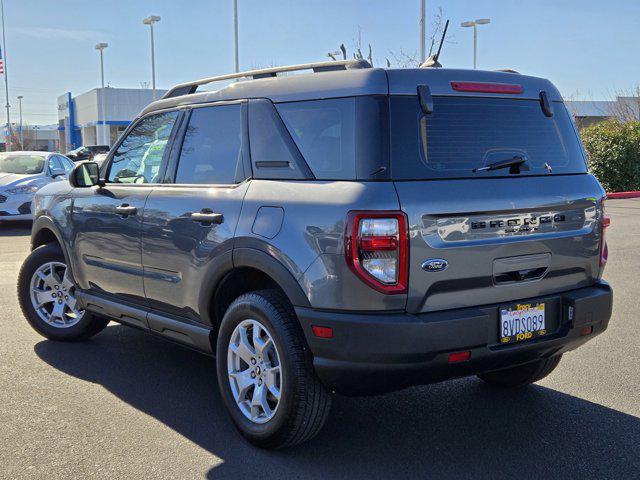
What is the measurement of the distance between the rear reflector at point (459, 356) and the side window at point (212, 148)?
1.57 meters

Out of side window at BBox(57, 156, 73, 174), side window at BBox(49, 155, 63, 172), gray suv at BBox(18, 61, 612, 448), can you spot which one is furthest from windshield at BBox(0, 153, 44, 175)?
gray suv at BBox(18, 61, 612, 448)

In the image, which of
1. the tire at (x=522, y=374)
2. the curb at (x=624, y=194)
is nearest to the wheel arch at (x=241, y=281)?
the tire at (x=522, y=374)

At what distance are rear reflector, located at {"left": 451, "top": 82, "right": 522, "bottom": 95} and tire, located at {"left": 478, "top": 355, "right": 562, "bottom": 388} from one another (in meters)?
1.66

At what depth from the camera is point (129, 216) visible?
195 inches

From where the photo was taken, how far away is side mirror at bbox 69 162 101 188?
545 cm

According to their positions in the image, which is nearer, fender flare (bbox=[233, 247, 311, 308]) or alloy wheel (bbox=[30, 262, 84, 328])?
fender flare (bbox=[233, 247, 311, 308])

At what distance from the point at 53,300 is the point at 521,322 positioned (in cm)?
403

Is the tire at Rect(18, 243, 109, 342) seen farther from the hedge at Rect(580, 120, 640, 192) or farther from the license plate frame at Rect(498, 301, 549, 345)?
the hedge at Rect(580, 120, 640, 192)

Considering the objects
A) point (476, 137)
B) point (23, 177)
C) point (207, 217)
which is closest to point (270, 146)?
point (207, 217)

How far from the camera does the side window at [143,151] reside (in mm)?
4980

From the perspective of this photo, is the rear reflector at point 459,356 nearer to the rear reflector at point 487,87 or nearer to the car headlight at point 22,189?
the rear reflector at point 487,87

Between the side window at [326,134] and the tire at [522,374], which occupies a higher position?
the side window at [326,134]

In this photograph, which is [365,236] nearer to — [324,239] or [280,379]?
[324,239]

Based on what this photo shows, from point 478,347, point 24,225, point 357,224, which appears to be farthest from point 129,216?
point 24,225
